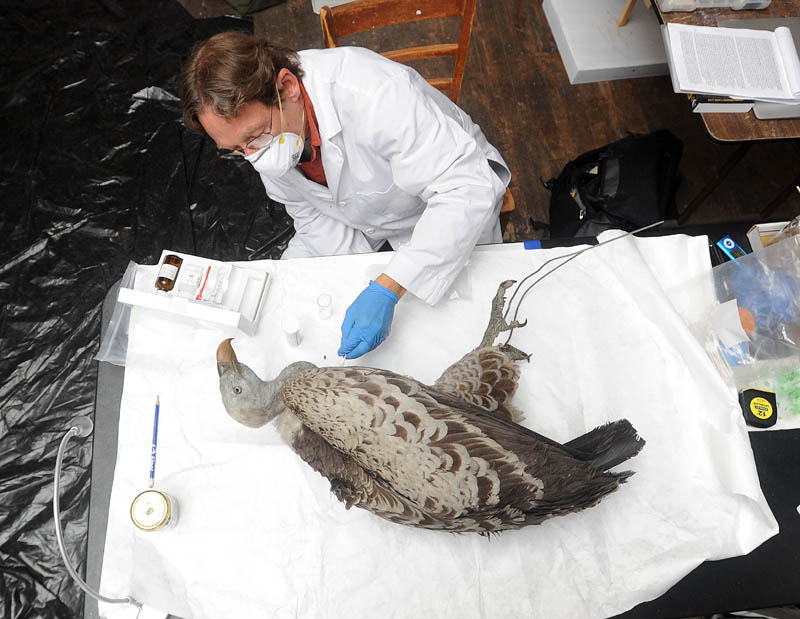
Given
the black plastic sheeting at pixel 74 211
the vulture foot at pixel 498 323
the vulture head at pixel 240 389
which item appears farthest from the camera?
the black plastic sheeting at pixel 74 211

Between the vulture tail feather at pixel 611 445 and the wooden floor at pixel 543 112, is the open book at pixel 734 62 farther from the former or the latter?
the vulture tail feather at pixel 611 445

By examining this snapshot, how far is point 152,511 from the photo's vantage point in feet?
4.15

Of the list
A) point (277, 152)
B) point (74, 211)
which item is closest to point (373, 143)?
point (277, 152)

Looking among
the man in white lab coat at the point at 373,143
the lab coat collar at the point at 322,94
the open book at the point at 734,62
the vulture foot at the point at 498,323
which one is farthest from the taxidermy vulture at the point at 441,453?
the open book at the point at 734,62

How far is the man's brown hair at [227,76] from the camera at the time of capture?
1.21 meters

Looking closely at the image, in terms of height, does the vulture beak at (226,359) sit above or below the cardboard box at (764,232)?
above

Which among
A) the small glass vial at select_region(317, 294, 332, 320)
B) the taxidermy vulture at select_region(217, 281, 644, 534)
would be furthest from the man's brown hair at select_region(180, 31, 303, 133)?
the taxidermy vulture at select_region(217, 281, 644, 534)

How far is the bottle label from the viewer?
4.83ft

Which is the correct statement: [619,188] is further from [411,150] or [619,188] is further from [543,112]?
[411,150]

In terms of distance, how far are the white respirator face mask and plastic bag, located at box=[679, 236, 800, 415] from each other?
123cm

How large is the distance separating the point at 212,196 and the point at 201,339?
1.18m

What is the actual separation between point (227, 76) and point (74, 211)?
168cm

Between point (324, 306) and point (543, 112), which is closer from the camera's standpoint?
point (324, 306)

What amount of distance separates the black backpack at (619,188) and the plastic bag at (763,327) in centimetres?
78
